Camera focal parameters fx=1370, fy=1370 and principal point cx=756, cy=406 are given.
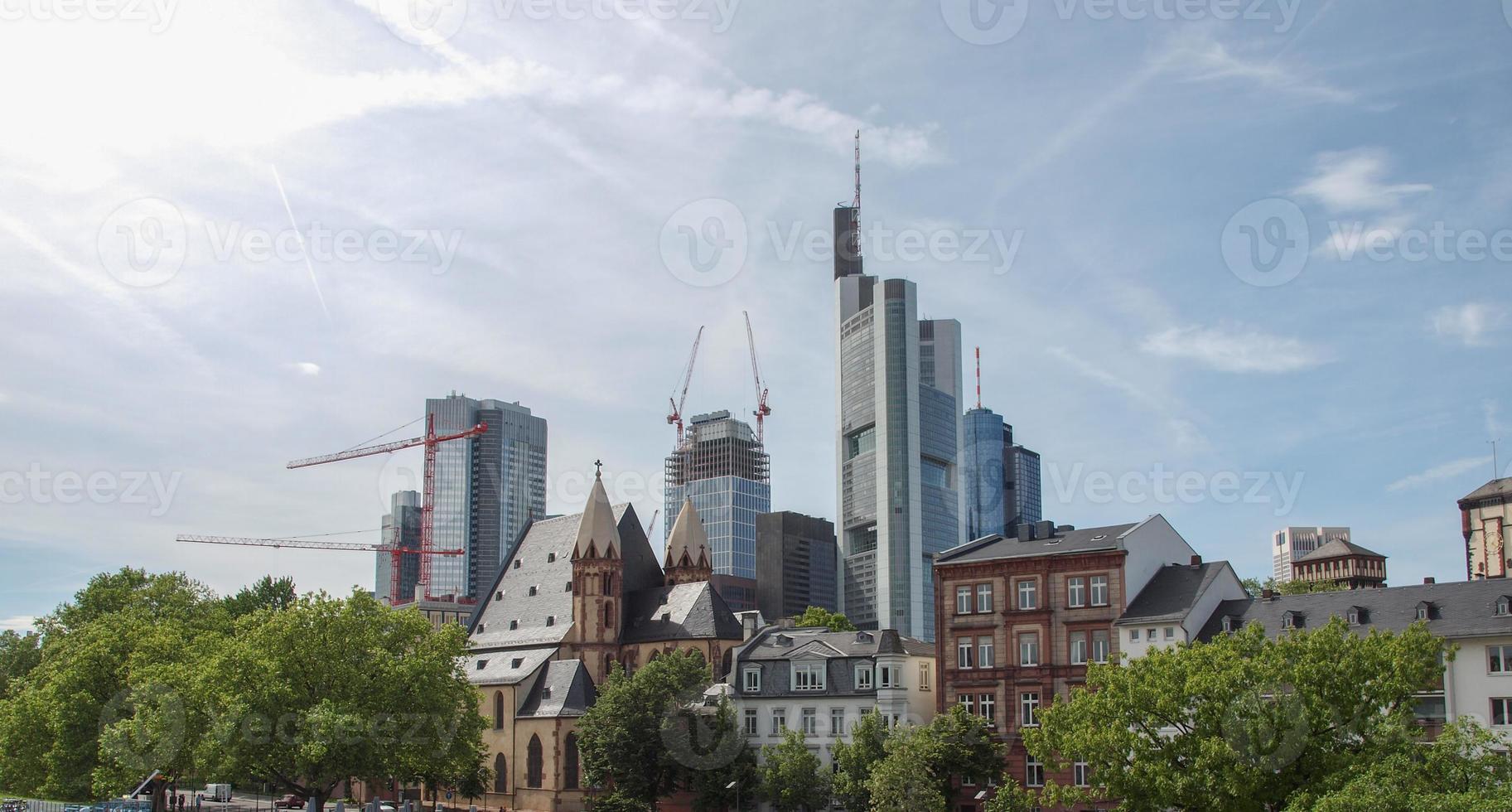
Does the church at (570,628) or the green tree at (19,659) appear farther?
the green tree at (19,659)

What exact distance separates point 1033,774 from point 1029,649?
674cm

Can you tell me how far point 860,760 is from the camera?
254 ft

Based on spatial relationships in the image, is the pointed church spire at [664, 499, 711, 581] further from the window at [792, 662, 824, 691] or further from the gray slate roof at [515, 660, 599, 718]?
the window at [792, 662, 824, 691]

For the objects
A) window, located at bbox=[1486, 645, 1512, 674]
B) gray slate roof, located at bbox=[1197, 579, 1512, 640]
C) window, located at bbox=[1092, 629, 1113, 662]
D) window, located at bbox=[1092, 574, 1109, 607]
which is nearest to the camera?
window, located at bbox=[1486, 645, 1512, 674]

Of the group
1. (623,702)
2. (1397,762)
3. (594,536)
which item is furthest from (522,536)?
(1397,762)

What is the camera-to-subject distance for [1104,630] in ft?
242

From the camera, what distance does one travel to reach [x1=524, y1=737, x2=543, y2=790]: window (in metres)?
105

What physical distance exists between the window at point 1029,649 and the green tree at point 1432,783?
1094 inches

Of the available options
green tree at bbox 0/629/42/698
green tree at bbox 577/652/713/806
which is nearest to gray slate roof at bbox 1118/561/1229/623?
green tree at bbox 577/652/713/806

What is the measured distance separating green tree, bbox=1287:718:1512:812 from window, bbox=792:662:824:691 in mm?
41325

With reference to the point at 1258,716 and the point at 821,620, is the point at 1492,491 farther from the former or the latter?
the point at 1258,716

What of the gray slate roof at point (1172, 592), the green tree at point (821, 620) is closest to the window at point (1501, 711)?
the gray slate roof at point (1172, 592)

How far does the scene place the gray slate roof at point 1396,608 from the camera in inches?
2454

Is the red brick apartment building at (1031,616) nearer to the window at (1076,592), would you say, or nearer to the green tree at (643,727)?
the window at (1076,592)
